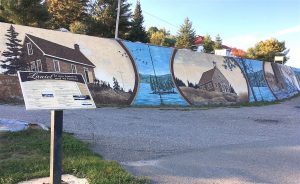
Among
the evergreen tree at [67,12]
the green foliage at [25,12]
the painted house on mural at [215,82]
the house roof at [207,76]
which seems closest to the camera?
the house roof at [207,76]

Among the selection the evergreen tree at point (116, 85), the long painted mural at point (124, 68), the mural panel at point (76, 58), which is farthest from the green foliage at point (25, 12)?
the evergreen tree at point (116, 85)

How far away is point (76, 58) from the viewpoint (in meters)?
15.4

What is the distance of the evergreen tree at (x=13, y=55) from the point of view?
13297 millimetres

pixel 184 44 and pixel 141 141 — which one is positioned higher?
pixel 184 44

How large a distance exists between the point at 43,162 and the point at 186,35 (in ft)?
175

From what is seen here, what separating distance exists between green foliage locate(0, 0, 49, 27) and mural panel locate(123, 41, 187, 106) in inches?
546

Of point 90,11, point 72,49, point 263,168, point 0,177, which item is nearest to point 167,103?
point 72,49

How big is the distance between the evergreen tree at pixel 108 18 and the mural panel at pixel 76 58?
2030cm

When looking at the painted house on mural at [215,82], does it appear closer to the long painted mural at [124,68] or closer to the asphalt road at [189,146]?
the long painted mural at [124,68]

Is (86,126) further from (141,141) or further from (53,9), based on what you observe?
(53,9)

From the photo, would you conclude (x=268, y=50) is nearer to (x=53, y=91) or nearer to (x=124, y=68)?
(x=124, y=68)

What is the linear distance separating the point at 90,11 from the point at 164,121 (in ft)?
106

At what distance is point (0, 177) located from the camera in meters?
5.14

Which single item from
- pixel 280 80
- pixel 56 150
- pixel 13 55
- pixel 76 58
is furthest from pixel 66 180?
pixel 280 80
